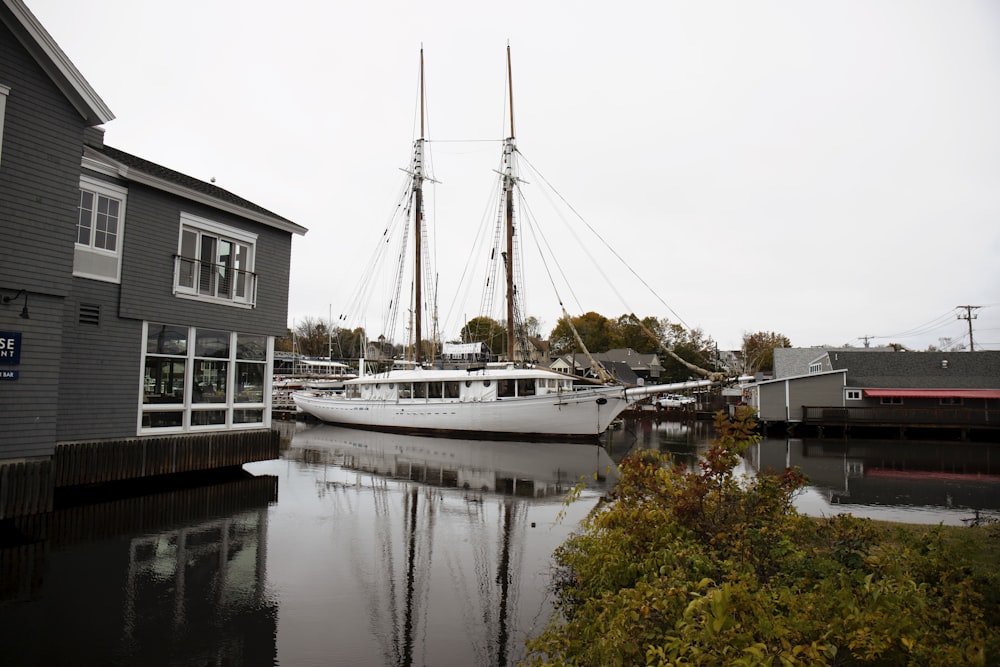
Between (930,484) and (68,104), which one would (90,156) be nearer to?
(68,104)

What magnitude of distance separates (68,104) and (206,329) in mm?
5330

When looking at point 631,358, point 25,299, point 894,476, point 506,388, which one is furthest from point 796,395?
point 631,358

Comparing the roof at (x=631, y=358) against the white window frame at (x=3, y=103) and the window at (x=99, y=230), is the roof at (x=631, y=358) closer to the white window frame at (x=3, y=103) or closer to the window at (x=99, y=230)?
the window at (x=99, y=230)

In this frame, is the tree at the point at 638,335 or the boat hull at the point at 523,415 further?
the tree at the point at 638,335

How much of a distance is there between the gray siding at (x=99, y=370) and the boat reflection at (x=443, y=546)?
3967mm

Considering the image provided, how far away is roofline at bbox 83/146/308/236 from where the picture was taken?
1147 cm

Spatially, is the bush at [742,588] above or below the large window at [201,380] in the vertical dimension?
below

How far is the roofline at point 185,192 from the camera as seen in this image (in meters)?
11.5

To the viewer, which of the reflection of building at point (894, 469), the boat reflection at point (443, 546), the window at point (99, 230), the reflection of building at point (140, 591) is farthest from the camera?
the reflection of building at point (894, 469)

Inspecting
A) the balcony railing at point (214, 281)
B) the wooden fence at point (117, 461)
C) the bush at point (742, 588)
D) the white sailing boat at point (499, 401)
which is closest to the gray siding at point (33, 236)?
the wooden fence at point (117, 461)

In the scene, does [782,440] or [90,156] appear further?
[782,440]

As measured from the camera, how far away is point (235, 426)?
1386 cm

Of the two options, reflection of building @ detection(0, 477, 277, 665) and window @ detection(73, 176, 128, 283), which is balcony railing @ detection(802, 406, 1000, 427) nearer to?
reflection of building @ detection(0, 477, 277, 665)

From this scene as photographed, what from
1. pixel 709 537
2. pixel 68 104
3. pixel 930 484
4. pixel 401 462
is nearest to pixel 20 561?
pixel 68 104
